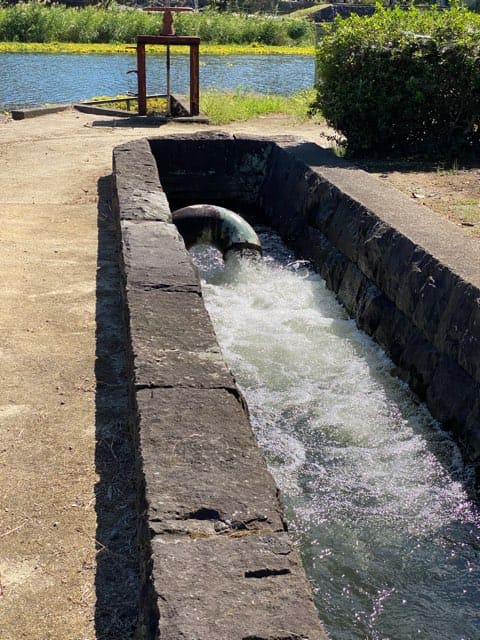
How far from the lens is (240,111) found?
14422mm

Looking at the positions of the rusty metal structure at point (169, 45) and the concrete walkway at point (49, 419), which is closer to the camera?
the concrete walkway at point (49, 419)

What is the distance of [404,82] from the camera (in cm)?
950

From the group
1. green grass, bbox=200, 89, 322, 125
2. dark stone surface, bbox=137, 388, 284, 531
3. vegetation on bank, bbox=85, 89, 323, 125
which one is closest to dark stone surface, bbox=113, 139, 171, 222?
dark stone surface, bbox=137, 388, 284, 531

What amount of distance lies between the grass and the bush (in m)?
21.5

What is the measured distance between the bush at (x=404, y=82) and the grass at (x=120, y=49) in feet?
70.7

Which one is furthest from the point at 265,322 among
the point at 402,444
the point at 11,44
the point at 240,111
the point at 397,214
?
the point at 11,44

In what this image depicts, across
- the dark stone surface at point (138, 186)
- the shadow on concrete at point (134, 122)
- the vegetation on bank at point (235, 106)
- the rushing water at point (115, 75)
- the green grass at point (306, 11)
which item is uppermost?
the green grass at point (306, 11)

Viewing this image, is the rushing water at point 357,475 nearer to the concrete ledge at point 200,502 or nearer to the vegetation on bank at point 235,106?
the concrete ledge at point 200,502

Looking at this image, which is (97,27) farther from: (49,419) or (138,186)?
(49,419)

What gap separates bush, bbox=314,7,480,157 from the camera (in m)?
9.49

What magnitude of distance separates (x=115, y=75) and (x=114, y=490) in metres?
23.4

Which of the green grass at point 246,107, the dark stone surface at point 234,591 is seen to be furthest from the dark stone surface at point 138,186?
the green grass at point 246,107

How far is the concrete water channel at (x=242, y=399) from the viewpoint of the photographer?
248 centimetres

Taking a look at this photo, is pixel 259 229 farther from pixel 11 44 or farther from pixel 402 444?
pixel 11 44
